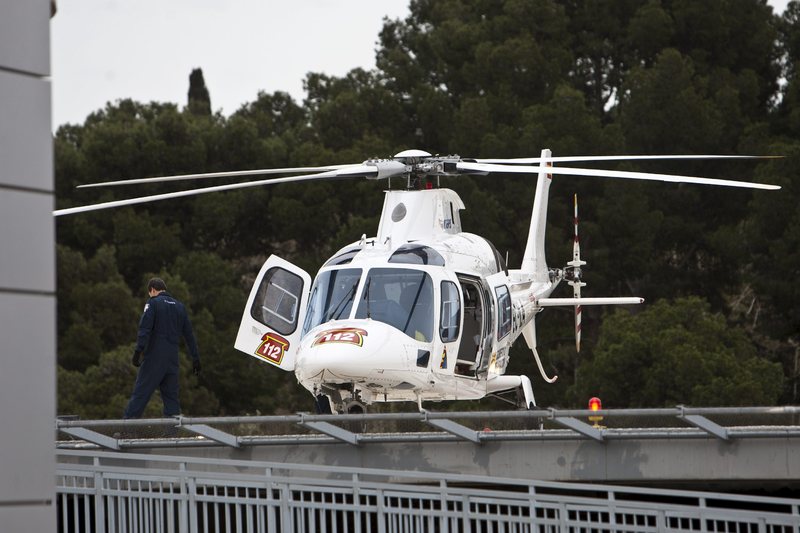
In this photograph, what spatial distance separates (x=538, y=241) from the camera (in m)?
22.3

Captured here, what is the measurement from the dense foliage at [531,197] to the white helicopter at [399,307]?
17.4 metres

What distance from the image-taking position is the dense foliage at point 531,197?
38000 mm

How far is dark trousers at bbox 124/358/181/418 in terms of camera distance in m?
14.9

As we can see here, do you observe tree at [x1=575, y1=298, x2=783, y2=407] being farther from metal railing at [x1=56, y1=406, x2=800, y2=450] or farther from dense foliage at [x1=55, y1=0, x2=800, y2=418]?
metal railing at [x1=56, y1=406, x2=800, y2=450]

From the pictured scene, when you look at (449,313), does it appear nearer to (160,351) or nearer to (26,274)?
(160,351)

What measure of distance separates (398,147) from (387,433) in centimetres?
3223

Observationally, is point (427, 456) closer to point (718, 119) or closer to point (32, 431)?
point (32, 431)

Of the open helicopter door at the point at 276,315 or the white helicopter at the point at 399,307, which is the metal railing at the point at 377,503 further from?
the open helicopter door at the point at 276,315

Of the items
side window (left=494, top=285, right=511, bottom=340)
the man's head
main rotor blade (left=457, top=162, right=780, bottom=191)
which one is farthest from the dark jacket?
side window (left=494, top=285, right=511, bottom=340)

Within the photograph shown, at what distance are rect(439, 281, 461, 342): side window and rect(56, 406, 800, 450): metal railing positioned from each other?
3.59 metres

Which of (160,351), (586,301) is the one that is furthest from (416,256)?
(586,301)

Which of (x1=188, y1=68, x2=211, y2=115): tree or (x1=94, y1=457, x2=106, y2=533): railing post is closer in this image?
(x1=94, y1=457, x2=106, y2=533): railing post

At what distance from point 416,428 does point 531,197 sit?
2911 cm

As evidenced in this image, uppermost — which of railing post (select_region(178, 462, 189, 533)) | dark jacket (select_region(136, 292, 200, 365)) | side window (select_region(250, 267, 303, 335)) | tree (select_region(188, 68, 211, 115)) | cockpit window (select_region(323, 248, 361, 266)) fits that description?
tree (select_region(188, 68, 211, 115))
